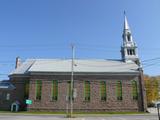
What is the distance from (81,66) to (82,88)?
20.4 ft

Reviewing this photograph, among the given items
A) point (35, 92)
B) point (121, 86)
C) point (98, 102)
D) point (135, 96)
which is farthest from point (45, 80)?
point (135, 96)

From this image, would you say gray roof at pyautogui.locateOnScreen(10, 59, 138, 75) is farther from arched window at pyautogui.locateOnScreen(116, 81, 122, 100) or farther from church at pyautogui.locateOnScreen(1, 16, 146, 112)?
arched window at pyautogui.locateOnScreen(116, 81, 122, 100)

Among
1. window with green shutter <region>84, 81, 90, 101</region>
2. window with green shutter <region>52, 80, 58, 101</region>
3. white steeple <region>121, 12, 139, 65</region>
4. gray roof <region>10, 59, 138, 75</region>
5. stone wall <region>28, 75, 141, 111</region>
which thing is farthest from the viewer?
white steeple <region>121, 12, 139, 65</region>

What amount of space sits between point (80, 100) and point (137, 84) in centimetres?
1316

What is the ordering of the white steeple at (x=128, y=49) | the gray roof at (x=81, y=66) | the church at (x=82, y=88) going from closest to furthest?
the church at (x=82, y=88) → the gray roof at (x=81, y=66) → the white steeple at (x=128, y=49)

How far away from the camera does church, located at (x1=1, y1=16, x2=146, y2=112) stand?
44.4m

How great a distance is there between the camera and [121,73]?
150 feet

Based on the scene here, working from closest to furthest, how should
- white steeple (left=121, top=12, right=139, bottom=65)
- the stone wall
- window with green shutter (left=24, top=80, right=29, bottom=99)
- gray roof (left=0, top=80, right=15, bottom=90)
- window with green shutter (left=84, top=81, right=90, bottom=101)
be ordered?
the stone wall
window with green shutter (left=84, top=81, right=90, bottom=101)
window with green shutter (left=24, top=80, right=29, bottom=99)
gray roof (left=0, top=80, right=15, bottom=90)
white steeple (left=121, top=12, right=139, bottom=65)

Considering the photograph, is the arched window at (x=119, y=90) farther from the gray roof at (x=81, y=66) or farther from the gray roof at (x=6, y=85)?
the gray roof at (x=6, y=85)

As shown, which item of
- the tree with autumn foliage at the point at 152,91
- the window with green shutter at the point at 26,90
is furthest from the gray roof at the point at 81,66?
the tree with autumn foliage at the point at 152,91

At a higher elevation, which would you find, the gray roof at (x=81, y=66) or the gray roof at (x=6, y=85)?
the gray roof at (x=81, y=66)

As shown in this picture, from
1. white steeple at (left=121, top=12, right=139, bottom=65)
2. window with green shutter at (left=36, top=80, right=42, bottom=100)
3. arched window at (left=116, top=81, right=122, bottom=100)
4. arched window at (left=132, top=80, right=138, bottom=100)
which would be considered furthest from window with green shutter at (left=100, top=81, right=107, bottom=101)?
window with green shutter at (left=36, top=80, right=42, bottom=100)

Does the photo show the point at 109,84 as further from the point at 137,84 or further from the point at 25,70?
the point at 25,70

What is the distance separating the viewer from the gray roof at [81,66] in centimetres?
4631
